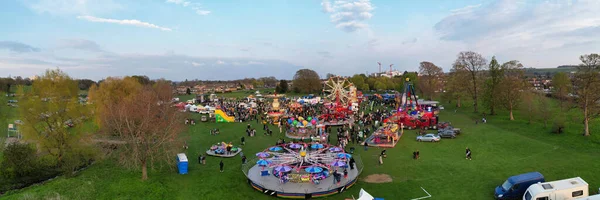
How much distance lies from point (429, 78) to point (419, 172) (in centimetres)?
5728

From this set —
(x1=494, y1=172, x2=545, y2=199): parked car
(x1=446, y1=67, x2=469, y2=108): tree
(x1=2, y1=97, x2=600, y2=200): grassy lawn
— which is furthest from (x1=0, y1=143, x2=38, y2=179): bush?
(x1=446, y1=67, x2=469, y2=108): tree

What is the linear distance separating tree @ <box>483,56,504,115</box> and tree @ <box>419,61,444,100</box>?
857 inches

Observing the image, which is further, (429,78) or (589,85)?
(429,78)

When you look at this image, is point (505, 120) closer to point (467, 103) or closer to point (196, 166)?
point (467, 103)

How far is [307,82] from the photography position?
110m

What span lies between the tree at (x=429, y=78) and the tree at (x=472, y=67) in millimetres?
15927

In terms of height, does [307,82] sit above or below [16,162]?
above

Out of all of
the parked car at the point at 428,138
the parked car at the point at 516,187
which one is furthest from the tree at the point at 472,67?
the parked car at the point at 516,187

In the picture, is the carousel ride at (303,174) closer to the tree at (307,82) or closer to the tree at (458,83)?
the tree at (458,83)

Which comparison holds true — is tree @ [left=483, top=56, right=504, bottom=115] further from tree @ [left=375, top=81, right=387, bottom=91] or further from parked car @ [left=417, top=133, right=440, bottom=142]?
tree @ [left=375, top=81, right=387, bottom=91]

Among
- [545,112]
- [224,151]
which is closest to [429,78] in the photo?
[545,112]

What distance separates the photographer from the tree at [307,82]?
361 ft

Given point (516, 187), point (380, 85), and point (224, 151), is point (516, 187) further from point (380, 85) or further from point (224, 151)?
point (380, 85)

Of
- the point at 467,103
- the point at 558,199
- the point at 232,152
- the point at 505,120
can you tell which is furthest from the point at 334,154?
the point at 467,103
